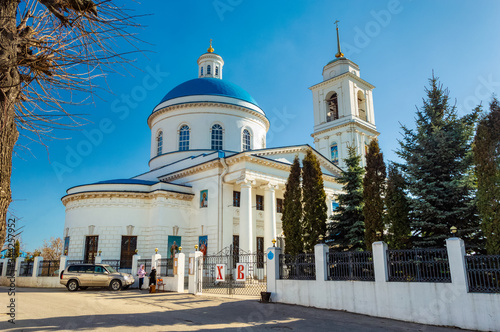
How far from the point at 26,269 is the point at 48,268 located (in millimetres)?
2296

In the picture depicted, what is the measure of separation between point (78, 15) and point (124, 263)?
2118 cm

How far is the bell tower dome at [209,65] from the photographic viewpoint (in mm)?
34906

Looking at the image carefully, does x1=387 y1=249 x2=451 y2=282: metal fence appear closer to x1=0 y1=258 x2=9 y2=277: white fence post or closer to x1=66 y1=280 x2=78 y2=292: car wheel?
x1=66 y1=280 x2=78 y2=292: car wheel

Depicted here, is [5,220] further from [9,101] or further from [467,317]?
[467,317]

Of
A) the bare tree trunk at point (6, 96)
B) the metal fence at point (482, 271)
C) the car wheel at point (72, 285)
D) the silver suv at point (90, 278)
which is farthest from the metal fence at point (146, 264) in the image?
the bare tree trunk at point (6, 96)

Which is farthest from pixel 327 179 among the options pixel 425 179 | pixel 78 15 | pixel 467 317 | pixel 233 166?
pixel 78 15

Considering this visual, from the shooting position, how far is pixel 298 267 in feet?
42.7

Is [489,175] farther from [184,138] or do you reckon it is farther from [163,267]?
[184,138]

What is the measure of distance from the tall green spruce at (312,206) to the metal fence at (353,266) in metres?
2.05

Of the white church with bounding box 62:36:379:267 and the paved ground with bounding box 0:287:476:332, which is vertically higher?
the white church with bounding box 62:36:379:267

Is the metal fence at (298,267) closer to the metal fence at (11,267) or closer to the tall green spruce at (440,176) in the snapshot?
the tall green spruce at (440,176)

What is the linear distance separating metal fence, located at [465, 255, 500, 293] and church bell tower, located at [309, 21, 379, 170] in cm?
2242

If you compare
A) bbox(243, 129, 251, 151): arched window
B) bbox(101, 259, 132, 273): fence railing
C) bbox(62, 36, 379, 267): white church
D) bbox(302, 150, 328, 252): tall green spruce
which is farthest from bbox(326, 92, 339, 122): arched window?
bbox(101, 259, 132, 273): fence railing

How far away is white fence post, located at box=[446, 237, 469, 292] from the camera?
8.88 meters
